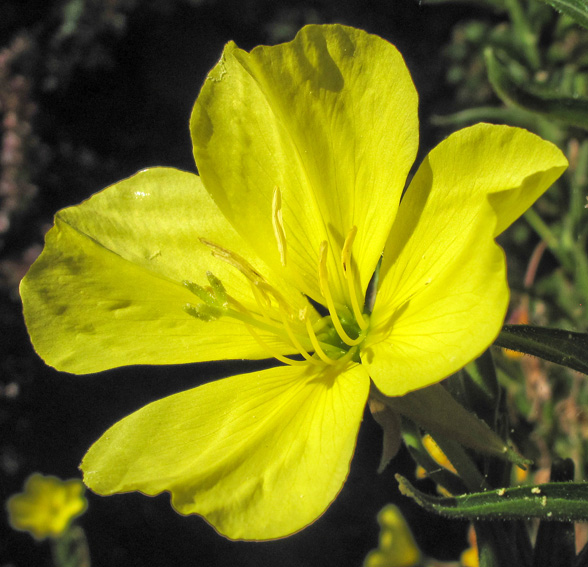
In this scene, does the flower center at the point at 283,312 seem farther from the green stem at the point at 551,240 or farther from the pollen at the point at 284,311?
the green stem at the point at 551,240

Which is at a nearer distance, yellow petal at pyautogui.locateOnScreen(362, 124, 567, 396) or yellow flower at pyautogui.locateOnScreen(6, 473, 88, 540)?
yellow petal at pyautogui.locateOnScreen(362, 124, 567, 396)

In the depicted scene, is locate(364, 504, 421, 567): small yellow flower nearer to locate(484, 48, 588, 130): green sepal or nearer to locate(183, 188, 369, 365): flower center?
locate(183, 188, 369, 365): flower center

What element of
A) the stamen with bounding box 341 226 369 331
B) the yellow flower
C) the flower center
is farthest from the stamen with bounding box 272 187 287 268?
the yellow flower

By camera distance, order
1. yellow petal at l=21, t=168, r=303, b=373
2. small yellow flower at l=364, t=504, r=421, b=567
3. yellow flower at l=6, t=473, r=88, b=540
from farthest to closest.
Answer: yellow flower at l=6, t=473, r=88, b=540 → small yellow flower at l=364, t=504, r=421, b=567 → yellow petal at l=21, t=168, r=303, b=373

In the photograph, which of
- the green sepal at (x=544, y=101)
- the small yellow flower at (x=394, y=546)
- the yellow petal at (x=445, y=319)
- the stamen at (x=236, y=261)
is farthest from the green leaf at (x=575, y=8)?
the small yellow flower at (x=394, y=546)

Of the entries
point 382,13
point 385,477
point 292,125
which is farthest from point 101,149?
point 292,125

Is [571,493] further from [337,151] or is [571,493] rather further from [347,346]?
[337,151]
